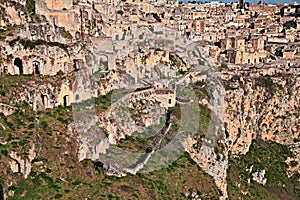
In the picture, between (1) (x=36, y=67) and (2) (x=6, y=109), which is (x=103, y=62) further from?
(2) (x=6, y=109)

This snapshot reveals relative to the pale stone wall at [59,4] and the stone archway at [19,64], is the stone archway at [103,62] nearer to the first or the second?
the pale stone wall at [59,4]

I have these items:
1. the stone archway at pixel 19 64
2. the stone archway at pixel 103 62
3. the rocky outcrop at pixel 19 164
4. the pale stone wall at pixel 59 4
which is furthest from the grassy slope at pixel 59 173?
the pale stone wall at pixel 59 4

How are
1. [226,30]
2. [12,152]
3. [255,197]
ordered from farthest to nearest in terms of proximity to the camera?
[226,30] < [255,197] < [12,152]

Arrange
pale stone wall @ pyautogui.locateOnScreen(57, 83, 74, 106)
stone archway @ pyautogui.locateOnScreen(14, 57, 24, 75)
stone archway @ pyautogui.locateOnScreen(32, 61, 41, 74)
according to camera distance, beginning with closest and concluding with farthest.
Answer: pale stone wall @ pyautogui.locateOnScreen(57, 83, 74, 106)
stone archway @ pyautogui.locateOnScreen(14, 57, 24, 75)
stone archway @ pyautogui.locateOnScreen(32, 61, 41, 74)

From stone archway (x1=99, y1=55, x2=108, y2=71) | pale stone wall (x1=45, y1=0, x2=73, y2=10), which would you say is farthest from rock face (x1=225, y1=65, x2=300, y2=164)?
pale stone wall (x1=45, y1=0, x2=73, y2=10)

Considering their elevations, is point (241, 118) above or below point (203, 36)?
below

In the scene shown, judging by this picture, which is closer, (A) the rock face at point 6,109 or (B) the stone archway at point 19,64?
(A) the rock face at point 6,109

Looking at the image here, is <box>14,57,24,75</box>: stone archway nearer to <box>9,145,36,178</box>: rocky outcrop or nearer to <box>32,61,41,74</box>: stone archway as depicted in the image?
<box>32,61,41,74</box>: stone archway

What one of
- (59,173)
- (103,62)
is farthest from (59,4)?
(59,173)

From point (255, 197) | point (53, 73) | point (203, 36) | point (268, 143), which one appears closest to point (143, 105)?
point (53, 73)

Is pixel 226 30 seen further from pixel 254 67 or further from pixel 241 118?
→ pixel 241 118

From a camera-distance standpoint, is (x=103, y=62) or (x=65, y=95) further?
(x=103, y=62)
